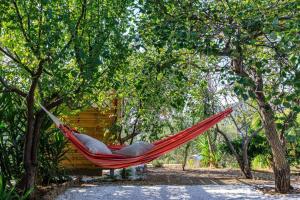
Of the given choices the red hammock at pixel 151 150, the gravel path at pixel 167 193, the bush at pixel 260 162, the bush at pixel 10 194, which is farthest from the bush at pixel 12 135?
the bush at pixel 260 162

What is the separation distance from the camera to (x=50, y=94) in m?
4.60

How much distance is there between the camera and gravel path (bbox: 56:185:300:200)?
5176 mm

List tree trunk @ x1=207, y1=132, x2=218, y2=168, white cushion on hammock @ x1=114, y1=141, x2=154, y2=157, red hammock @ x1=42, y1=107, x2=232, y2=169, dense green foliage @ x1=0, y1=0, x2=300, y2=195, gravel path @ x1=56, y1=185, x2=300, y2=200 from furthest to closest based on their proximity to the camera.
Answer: tree trunk @ x1=207, y1=132, x2=218, y2=168 → gravel path @ x1=56, y1=185, x2=300, y2=200 → white cushion on hammock @ x1=114, y1=141, x2=154, y2=157 → red hammock @ x1=42, y1=107, x2=232, y2=169 → dense green foliage @ x1=0, y1=0, x2=300, y2=195

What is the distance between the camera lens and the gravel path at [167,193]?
518cm

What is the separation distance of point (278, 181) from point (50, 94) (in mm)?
3311

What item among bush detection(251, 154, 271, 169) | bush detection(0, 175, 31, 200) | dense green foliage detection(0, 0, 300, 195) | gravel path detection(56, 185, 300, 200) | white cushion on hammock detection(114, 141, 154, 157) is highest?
dense green foliage detection(0, 0, 300, 195)

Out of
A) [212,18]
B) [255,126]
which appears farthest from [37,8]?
[255,126]

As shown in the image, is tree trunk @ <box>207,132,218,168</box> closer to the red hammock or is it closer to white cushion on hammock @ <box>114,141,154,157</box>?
white cushion on hammock @ <box>114,141,154,157</box>

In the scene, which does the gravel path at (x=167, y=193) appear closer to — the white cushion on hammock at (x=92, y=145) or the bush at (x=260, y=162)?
the white cushion on hammock at (x=92, y=145)

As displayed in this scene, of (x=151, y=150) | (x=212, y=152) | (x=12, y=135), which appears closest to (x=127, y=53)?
(x=151, y=150)

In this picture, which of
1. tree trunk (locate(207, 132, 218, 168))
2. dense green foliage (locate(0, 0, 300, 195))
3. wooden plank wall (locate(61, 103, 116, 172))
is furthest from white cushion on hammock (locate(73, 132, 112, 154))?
tree trunk (locate(207, 132, 218, 168))

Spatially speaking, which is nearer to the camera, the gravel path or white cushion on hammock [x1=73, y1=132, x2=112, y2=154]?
white cushion on hammock [x1=73, y1=132, x2=112, y2=154]

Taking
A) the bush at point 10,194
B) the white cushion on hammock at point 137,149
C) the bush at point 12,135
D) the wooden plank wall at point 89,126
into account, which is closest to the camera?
the bush at point 10,194

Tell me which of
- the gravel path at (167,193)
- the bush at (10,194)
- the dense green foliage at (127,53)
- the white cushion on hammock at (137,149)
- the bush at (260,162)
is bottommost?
the gravel path at (167,193)
